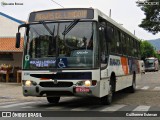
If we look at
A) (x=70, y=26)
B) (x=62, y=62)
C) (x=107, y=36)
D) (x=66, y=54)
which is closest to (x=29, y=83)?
(x=62, y=62)

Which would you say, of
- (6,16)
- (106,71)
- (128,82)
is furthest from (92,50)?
(6,16)

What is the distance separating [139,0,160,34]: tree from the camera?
157 feet

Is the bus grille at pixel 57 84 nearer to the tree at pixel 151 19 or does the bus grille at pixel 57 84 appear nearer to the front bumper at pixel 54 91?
the front bumper at pixel 54 91

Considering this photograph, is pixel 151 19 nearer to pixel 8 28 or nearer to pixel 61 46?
pixel 8 28

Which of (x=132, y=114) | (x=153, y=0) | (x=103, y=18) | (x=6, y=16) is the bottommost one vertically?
(x=132, y=114)

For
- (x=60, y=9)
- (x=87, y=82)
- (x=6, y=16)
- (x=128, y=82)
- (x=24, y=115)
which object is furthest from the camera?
(x=6, y=16)

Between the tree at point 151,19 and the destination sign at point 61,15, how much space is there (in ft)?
118

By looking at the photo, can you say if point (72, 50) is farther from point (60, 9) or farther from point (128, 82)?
point (128, 82)

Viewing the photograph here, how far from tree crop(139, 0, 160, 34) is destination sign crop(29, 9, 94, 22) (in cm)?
3591

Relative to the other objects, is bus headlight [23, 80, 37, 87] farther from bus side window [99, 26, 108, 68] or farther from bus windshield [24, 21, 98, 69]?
bus side window [99, 26, 108, 68]

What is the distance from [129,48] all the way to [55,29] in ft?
23.6

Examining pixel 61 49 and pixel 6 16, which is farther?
pixel 6 16

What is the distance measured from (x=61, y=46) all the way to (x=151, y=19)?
37.7 m

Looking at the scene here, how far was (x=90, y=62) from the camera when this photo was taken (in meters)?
12.1
